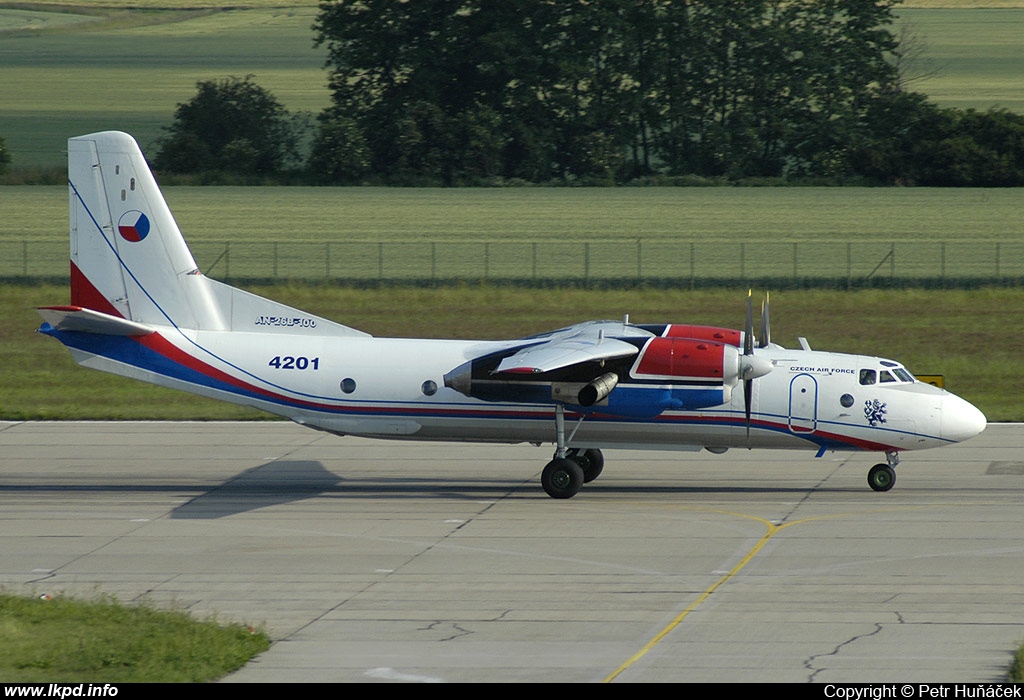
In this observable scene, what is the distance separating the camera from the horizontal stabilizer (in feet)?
82.5

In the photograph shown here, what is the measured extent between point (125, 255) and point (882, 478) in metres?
15.4

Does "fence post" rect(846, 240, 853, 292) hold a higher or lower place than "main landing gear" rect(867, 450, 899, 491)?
higher

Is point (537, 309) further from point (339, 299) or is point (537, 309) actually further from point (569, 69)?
point (569, 69)

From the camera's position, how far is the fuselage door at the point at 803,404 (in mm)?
25469

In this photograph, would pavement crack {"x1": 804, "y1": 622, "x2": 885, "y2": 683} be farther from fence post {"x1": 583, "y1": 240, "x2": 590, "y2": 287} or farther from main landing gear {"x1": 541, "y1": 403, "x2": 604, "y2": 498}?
fence post {"x1": 583, "y1": 240, "x2": 590, "y2": 287}

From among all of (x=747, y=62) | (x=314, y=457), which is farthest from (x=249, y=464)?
(x=747, y=62)

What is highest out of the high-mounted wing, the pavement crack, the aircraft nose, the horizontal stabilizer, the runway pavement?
the horizontal stabilizer

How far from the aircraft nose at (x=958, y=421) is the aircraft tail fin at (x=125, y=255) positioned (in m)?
12.0

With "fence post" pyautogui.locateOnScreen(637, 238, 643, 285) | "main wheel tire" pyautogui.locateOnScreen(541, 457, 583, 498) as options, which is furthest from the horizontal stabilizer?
"fence post" pyautogui.locateOnScreen(637, 238, 643, 285)

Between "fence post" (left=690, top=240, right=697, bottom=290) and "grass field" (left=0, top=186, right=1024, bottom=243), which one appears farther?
"grass field" (left=0, top=186, right=1024, bottom=243)

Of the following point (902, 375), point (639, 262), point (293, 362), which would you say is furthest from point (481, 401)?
point (639, 262)

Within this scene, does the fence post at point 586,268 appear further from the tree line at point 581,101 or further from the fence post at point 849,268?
the tree line at point 581,101

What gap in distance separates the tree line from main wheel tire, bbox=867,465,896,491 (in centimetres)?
6268
